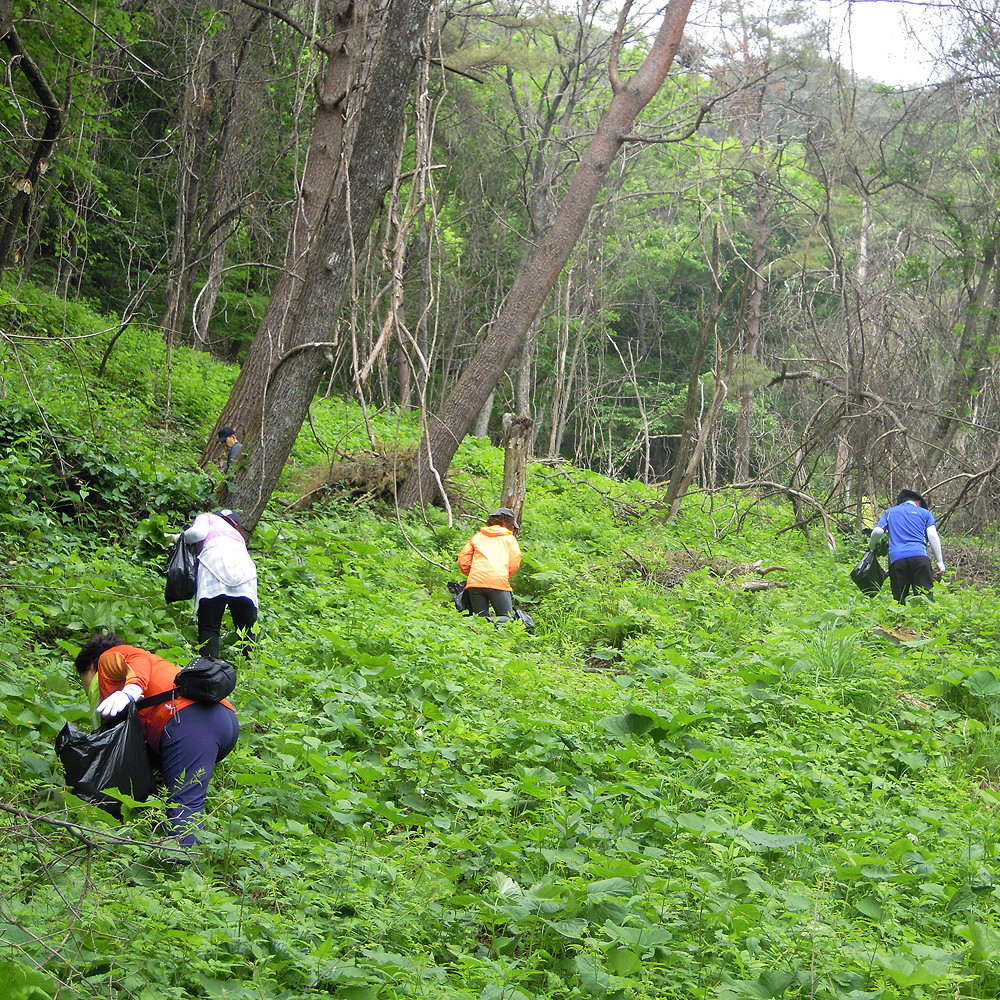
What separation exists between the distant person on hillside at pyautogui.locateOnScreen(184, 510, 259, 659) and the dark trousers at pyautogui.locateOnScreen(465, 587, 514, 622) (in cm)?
258

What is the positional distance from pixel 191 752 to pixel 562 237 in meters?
9.42

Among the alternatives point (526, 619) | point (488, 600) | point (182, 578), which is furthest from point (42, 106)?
point (526, 619)

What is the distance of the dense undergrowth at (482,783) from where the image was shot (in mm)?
3131

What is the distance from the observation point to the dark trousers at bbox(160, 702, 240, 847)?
3.96m

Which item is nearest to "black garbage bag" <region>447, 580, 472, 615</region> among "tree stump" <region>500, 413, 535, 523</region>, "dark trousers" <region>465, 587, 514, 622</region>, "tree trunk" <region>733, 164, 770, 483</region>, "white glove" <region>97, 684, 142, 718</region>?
"dark trousers" <region>465, 587, 514, 622</region>

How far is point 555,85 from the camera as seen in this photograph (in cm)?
2355

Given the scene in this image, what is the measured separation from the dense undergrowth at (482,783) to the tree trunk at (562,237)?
3.22 m

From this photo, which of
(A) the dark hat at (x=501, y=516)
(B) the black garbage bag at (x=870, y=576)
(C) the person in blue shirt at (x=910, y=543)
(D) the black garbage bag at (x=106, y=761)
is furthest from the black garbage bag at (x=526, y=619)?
(D) the black garbage bag at (x=106, y=761)

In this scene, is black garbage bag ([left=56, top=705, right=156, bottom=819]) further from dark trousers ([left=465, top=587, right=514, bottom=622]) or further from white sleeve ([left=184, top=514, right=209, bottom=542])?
dark trousers ([left=465, top=587, right=514, bottom=622])

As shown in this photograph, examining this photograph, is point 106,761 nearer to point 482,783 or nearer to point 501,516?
point 482,783

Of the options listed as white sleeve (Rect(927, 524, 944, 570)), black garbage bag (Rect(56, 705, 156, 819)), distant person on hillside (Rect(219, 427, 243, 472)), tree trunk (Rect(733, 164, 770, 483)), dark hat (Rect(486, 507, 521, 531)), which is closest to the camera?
black garbage bag (Rect(56, 705, 156, 819))

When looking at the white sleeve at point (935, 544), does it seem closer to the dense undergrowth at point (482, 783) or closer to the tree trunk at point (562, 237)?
the dense undergrowth at point (482, 783)

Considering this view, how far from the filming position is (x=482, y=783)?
15.2ft

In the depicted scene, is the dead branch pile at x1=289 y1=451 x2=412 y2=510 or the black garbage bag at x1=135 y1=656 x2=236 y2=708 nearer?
the black garbage bag at x1=135 y1=656 x2=236 y2=708
